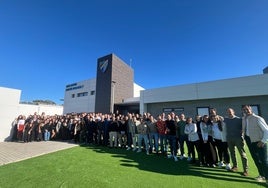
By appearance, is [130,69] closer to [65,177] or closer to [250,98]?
[250,98]

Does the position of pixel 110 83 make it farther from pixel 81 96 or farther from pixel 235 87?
pixel 235 87

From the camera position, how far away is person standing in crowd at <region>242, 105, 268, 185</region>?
13.0ft

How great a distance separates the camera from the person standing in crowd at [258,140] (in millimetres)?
3969

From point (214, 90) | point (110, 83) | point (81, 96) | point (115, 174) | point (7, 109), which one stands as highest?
point (110, 83)

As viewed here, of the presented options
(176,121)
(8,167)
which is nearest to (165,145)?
(176,121)

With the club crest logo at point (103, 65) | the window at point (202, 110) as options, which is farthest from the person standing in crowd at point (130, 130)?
the club crest logo at point (103, 65)

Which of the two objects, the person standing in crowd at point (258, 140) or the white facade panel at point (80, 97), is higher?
the white facade panel at point (80, 97)

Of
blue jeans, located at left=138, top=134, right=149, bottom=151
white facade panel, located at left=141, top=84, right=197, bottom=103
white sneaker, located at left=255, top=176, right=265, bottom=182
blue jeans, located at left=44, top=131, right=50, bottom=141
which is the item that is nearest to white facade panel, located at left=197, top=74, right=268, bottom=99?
white facade panel, located at left=141, top=84, right=197, bottom=103

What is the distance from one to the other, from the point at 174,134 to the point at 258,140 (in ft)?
9.68

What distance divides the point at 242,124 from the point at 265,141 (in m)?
0.85

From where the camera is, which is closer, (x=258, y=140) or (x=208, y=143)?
(x=258, y=140)

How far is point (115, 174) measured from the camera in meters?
4.46

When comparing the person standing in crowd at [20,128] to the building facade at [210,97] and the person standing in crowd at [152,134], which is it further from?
the building facade at [210,97]

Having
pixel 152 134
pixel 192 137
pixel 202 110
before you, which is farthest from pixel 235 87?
pixel 152 134
